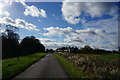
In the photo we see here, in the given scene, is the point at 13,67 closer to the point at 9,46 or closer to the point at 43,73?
the point at 43,73

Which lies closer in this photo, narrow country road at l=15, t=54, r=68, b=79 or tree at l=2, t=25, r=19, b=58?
narrow country road at l=15, t=54, r=68, b=79

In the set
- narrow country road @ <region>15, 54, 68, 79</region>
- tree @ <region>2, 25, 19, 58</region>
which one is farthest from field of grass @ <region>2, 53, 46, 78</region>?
tree @ <region>2, 25, 19, 58</region>

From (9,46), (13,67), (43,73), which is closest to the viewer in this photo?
(43,73)

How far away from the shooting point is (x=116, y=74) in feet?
40.7

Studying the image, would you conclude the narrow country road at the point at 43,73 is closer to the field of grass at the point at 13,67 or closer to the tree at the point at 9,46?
the field of grass at the point at 13,67

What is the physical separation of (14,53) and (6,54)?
5.66 m

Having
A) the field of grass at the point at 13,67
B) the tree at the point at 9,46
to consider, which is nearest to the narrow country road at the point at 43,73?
the field of grass at the point at 13,67

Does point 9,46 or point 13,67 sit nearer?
point 13,67

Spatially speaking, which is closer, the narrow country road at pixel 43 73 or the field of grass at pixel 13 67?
the narrow country road at pixel 43 73

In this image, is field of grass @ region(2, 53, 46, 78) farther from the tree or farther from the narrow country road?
the tree

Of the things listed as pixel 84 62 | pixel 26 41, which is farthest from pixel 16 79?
pixel 26 41

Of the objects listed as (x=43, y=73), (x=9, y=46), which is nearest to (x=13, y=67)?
(x=43, y=73)

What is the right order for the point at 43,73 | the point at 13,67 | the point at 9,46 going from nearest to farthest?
the point at 43,73
the point at 13,67
the point at 9,46

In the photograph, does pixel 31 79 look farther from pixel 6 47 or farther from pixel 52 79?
pixel 6 47
